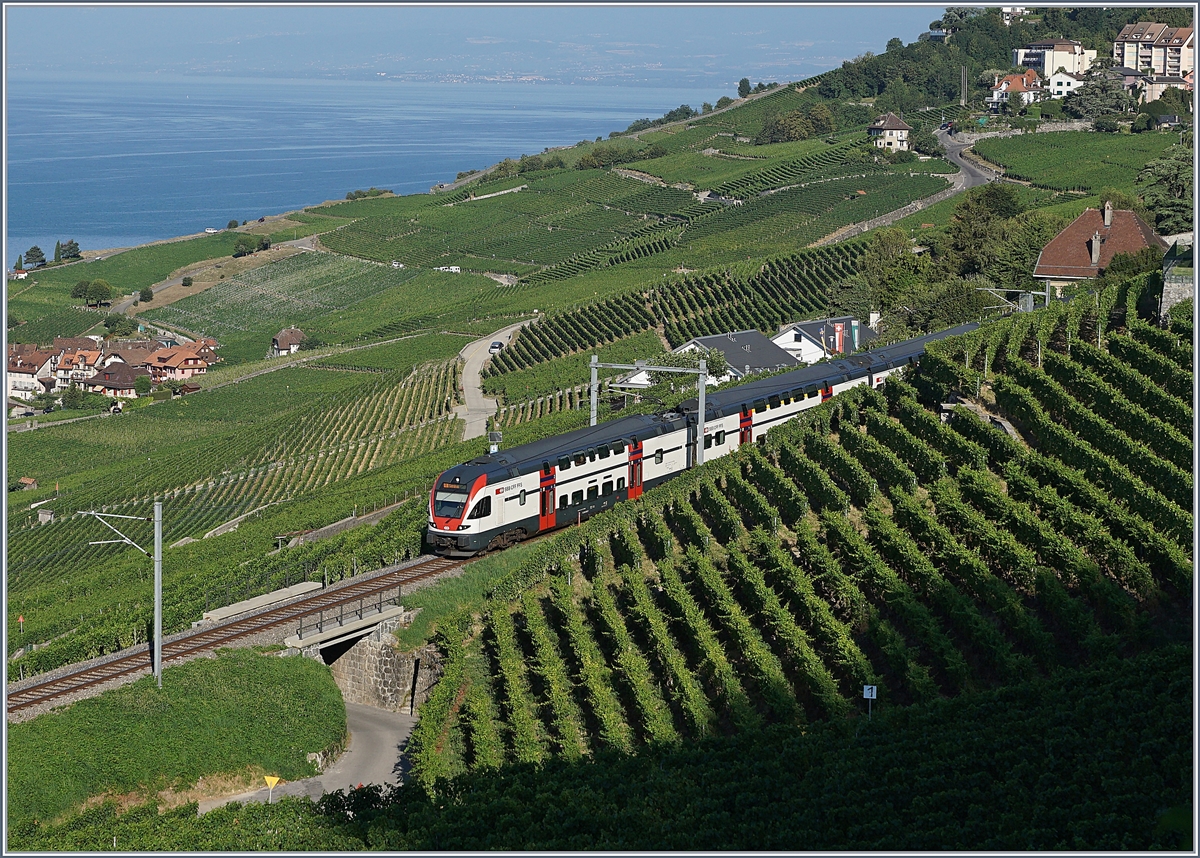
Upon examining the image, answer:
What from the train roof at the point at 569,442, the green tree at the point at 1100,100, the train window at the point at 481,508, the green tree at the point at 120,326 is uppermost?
the green tree at the point at 1100,100

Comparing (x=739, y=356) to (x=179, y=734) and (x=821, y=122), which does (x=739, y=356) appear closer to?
(x=179, y=734)

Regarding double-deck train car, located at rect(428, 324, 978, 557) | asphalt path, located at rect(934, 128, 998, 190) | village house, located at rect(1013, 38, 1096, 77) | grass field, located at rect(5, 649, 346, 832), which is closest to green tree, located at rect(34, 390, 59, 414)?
asphalt path, located at rect(934, 128, 998, 190)

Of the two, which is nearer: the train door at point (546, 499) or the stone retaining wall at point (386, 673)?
the stone retaining wall at point (386, 673)

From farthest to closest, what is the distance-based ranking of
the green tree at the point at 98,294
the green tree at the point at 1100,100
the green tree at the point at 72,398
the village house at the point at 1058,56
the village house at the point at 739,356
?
the village house at the point at 1058,56 → the green tree at the point at 98,294 → the green tree at the point at 1100,100 → the green tree at the point at 72,398 → the village house at the point at 739,356

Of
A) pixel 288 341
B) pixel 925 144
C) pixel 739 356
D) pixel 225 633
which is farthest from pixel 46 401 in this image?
pixel 225 633

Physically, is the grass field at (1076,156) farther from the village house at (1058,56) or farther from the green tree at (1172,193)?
the village house at (1058,56)

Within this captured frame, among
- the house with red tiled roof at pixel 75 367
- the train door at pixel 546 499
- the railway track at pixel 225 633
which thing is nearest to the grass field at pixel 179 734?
the railway track at pixel 225 633

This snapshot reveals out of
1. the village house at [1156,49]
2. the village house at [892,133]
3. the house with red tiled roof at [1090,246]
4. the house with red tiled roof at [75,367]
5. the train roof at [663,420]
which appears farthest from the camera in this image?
the village house at [1156,49]
